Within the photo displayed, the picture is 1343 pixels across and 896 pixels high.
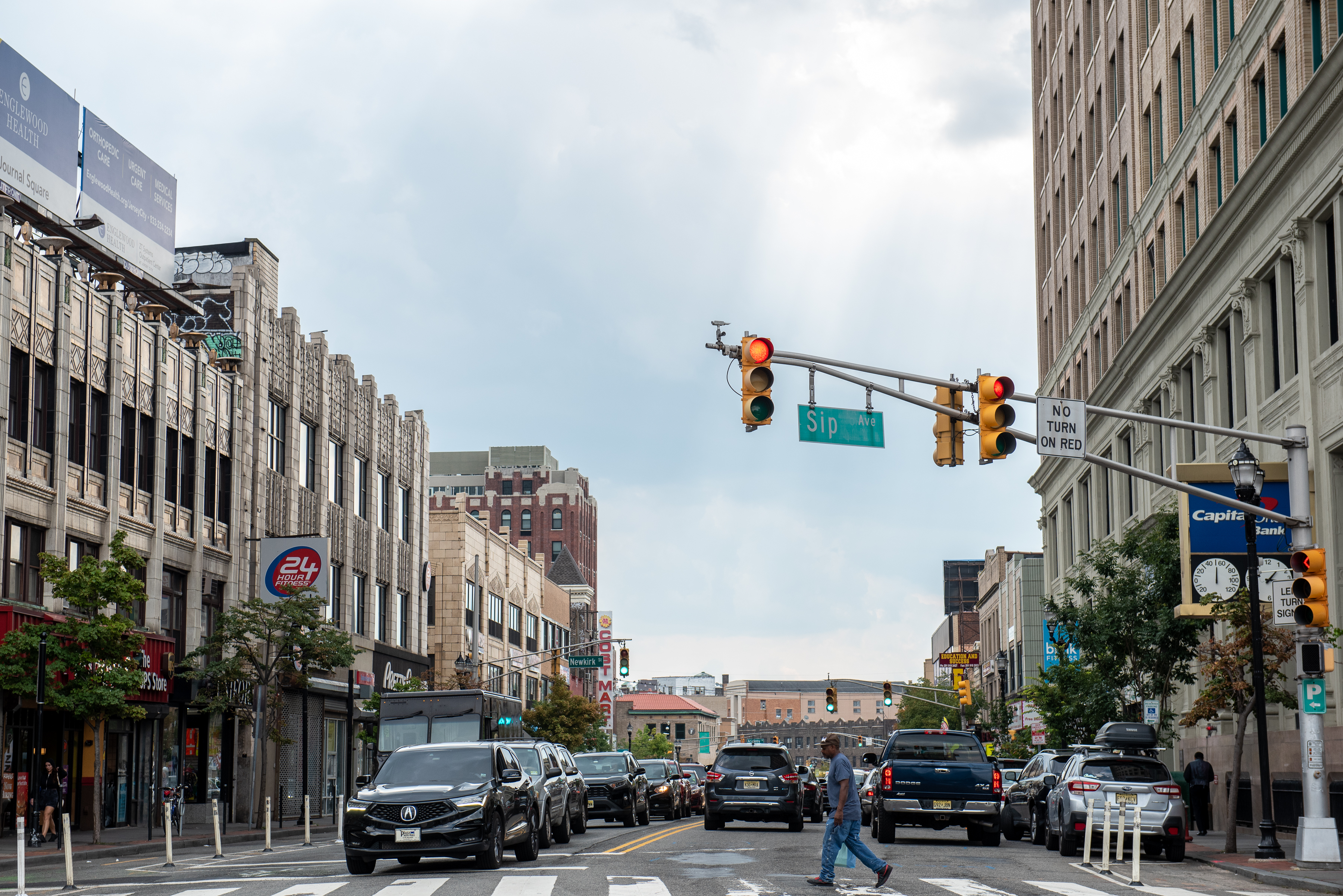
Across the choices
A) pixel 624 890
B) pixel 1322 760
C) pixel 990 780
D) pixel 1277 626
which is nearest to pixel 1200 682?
pixel 1277 626

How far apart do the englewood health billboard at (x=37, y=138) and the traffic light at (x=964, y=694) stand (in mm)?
48278

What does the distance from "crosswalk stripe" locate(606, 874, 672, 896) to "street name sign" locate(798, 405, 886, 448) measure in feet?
17.6

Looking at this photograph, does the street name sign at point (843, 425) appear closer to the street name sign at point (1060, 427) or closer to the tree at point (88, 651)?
the street name sign at point (1060, 427)

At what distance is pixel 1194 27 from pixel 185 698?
102 feet

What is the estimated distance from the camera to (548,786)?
2475 cm

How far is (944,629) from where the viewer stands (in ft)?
504

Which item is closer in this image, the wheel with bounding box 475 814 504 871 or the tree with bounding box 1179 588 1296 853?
the wheel with bounding box 475 814 504 871

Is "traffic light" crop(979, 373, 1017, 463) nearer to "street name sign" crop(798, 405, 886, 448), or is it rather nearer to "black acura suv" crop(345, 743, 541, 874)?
"street name sign" crop(798, 405, 886, 448)

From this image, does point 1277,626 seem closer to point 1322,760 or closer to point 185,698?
point 1322,760

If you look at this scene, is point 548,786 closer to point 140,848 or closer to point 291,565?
point 140,848

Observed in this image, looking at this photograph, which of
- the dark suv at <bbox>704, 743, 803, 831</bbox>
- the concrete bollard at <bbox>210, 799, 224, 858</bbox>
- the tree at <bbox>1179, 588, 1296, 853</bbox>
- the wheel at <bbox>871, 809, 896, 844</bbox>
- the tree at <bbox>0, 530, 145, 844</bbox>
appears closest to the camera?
the concrete bollard at <bbox>210, 799, 224, 858</bbox>

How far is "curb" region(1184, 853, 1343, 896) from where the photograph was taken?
55.2ft

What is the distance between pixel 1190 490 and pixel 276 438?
3453 centimetres

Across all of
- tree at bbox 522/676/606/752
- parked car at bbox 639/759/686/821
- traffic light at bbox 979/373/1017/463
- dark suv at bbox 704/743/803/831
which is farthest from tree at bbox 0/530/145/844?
tree at bbox 522/676/606/752
